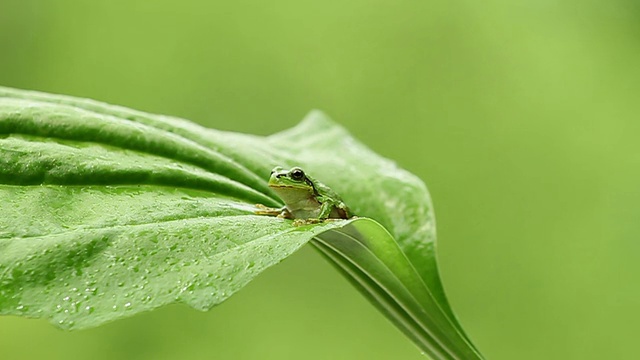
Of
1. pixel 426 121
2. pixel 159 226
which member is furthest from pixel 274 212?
pixel 426 121

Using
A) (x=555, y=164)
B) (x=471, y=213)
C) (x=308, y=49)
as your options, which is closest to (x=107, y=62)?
(x=308, y=49)

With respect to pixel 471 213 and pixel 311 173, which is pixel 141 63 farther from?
pixel 311 173

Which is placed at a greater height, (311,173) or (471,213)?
(311,173)

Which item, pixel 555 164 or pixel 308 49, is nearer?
pixel 555 164

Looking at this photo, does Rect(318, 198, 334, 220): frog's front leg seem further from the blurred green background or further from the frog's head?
the blurred green background

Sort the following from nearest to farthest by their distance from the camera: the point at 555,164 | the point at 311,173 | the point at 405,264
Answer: the point at 405,264, the point at 311,173, the point at 555,164

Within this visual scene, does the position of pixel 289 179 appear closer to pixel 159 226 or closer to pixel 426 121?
pixel 159 226
